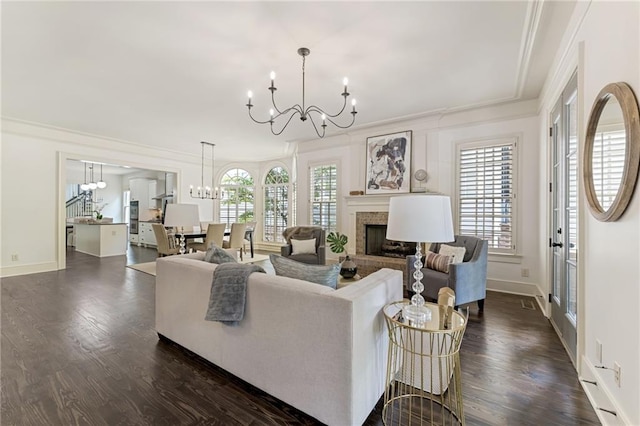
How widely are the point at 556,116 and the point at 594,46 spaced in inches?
50.9

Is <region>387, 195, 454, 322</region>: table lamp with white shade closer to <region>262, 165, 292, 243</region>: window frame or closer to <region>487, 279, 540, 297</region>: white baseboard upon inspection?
<region>487, 279, 540, 297</region>: white baseboard

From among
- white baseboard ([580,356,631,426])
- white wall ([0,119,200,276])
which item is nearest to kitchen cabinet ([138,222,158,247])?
white wall ([0,119,200,276])

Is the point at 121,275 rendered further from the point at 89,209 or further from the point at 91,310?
the point at 89,209

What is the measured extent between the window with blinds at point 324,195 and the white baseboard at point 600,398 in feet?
14.4

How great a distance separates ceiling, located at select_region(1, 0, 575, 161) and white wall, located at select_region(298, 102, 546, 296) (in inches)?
11.1

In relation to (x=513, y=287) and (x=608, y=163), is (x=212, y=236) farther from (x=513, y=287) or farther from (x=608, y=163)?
(x=608, y=163)

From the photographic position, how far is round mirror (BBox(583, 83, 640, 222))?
4.56 ft

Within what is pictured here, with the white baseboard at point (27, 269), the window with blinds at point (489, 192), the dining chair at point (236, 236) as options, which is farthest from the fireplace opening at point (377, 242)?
the white baseboard at point (27, 269)

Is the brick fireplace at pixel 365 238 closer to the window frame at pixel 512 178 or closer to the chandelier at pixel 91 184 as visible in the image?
the window frame at pixel 512 178

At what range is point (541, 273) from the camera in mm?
3729

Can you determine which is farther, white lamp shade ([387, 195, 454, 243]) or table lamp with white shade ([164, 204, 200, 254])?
table lamp with white shade ([164, 204, 200, 254])

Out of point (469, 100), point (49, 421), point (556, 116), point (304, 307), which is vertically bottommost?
point (49, 421)

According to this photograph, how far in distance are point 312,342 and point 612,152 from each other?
2053 millimetres

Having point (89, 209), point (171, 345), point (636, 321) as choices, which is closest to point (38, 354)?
point (171, 345)
